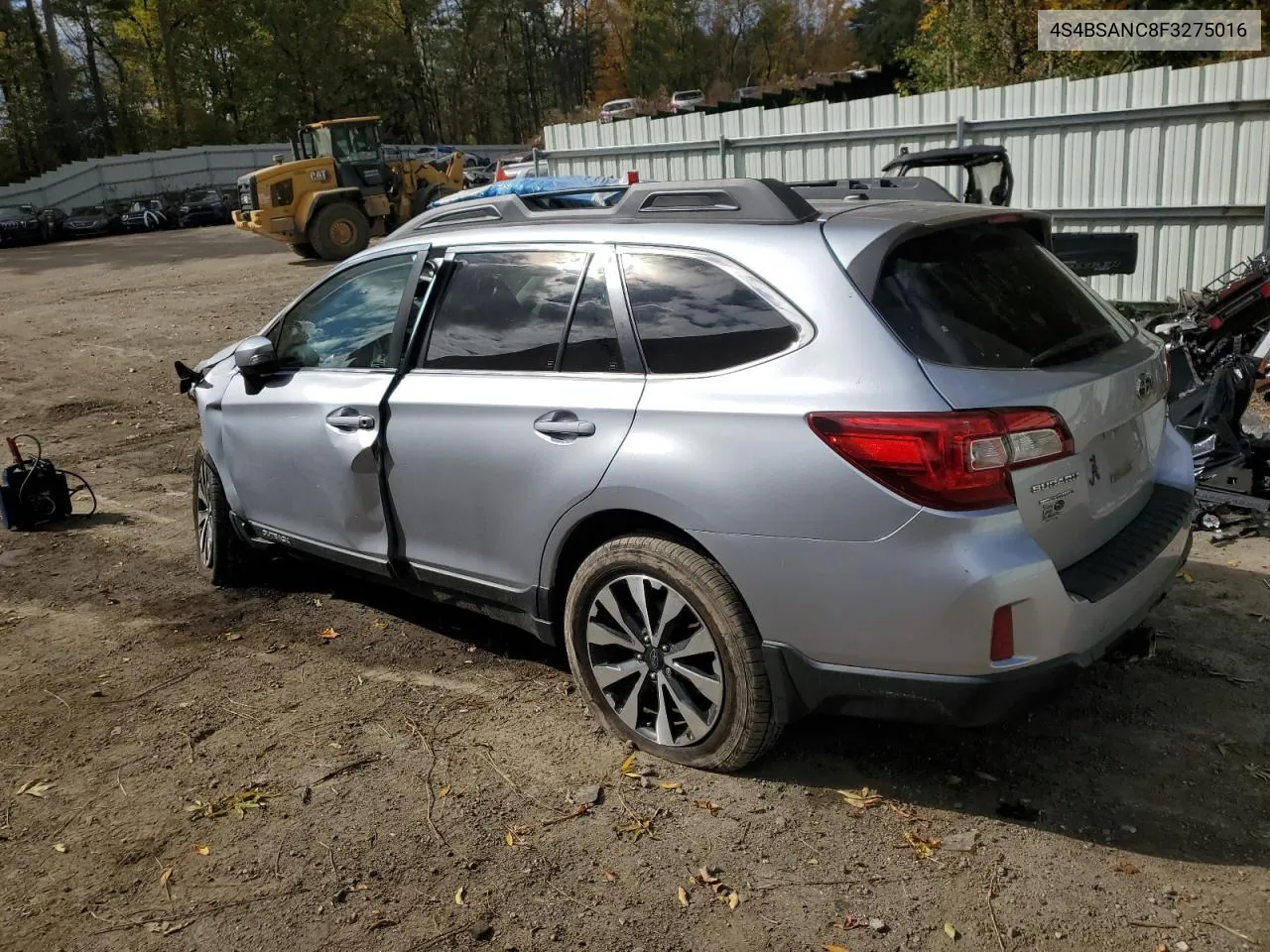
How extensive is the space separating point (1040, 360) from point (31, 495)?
6060 millimetres

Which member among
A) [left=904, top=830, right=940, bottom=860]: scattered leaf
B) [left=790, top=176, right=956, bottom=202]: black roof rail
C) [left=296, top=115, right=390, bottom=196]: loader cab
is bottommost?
[left=904, top=830, right=940, bottom=860]: scattered leaf

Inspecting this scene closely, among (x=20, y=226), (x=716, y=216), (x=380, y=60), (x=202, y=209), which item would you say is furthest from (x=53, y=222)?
(x=716, y=216)

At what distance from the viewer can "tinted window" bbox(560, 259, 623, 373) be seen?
11.7 ft

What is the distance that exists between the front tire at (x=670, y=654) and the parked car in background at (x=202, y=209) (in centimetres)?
3615

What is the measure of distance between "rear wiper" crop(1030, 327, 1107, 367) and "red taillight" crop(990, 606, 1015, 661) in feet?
2.35

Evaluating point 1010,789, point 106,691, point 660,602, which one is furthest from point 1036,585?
point 106,691

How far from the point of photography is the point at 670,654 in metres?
3.43

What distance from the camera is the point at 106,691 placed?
14.4ft

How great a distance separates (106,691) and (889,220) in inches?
137

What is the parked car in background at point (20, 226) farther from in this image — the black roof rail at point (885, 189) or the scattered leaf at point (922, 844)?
the scattered leaf at point (922, 844)

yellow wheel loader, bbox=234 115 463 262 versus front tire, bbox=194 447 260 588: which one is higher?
yellow wheel loader, bbox=234 115 463 262

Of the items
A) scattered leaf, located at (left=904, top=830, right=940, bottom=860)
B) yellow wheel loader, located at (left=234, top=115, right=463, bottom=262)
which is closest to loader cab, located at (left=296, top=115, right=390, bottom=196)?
yellow wheel loader, located at (left=234, top=115, right=463, bottom=262)

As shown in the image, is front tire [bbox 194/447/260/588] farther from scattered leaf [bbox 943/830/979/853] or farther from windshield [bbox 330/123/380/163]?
windshield [bbox 330/123/380/163]

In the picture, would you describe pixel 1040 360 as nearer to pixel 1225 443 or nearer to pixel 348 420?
pixel 348 420
